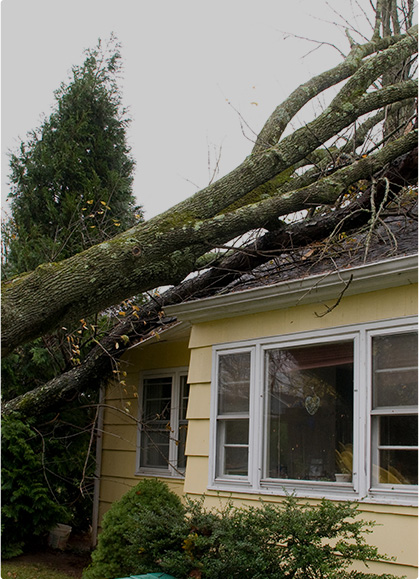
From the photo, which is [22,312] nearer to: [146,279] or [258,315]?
[146,279]

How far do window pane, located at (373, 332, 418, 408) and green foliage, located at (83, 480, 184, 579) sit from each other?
2.28 metres

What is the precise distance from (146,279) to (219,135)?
147 inches

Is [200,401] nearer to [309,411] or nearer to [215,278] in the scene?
[309,411]

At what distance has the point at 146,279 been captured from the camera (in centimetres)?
612

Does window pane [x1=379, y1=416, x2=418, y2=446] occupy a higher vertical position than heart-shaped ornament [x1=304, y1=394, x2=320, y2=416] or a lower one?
lower

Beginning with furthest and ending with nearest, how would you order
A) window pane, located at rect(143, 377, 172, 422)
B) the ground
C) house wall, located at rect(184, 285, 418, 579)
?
window pane, located at rect(143, 377, 172, 422) < the ground < house wall, located at rect(184, 285, 418, 579)

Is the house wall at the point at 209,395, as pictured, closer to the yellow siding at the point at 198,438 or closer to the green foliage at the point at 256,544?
the yellow siding at the point at 198,438

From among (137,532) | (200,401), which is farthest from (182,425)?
(137,532)

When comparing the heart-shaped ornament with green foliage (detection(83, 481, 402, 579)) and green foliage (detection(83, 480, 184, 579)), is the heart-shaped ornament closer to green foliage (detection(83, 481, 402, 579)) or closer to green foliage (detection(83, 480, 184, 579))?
green foliage (detection(83, 481, 402, 579))

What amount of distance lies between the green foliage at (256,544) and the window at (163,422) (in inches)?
131

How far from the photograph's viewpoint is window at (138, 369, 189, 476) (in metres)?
9.45

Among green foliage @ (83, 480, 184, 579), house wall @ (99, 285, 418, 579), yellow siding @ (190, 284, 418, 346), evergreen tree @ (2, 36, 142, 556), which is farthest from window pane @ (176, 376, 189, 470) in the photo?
yellow siding @ (190, 284, 418, 346)

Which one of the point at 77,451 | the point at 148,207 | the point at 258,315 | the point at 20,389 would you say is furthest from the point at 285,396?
the point at 148,207

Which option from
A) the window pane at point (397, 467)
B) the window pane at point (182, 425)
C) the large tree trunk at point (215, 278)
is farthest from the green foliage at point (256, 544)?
the window pane at point (182, 425)
